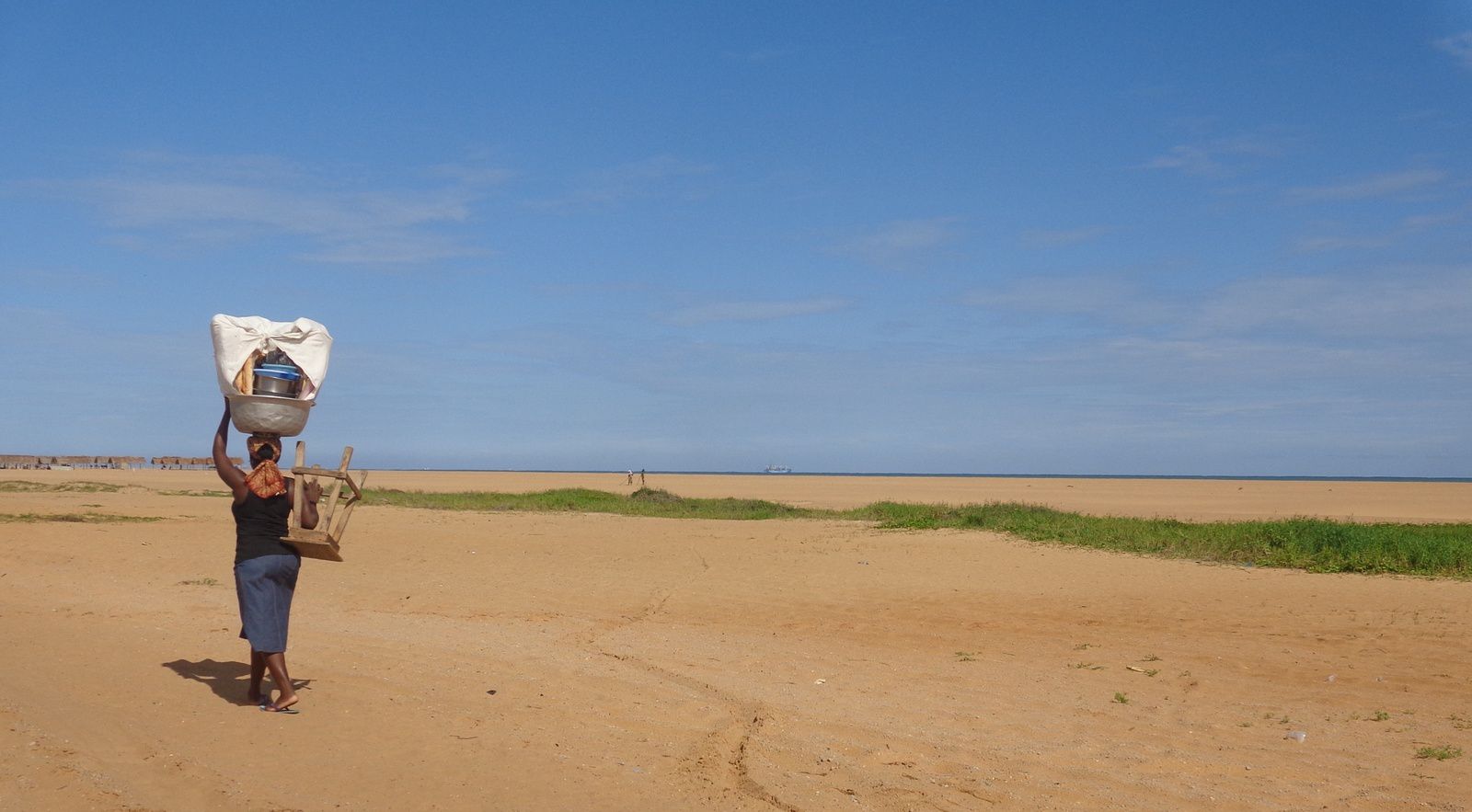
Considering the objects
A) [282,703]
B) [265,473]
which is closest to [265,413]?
[265,473]

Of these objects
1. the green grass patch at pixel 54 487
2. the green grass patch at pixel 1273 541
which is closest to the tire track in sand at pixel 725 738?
the green grass patch at pixel 1273 541

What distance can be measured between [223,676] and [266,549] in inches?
78.9

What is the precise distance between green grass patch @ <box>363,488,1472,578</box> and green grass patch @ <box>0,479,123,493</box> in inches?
411

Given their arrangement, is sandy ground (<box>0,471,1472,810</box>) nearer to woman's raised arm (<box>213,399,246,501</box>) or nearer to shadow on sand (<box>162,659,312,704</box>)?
shadow on sand (<box>162,659,312,704</box>)

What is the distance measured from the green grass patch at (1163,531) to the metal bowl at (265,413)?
1748 centimetres

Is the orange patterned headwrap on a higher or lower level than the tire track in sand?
higher

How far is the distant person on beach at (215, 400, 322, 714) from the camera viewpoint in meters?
7.79

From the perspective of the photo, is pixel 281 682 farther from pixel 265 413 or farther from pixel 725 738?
pixel 725 738

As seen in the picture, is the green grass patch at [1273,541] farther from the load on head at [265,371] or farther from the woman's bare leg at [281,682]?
the load on head at [265,371]

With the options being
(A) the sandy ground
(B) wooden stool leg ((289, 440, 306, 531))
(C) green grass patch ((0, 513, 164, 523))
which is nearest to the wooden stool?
(B) wooden stool leg ((289, 440, 306, 531))

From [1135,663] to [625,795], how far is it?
7.25m

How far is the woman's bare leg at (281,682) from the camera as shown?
A: 791 cm

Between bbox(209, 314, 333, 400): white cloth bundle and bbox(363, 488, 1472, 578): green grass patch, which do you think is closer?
bbox(209, 314, 333, 400): white cloth bundle

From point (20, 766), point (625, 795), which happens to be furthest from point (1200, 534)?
point (20, 766)
